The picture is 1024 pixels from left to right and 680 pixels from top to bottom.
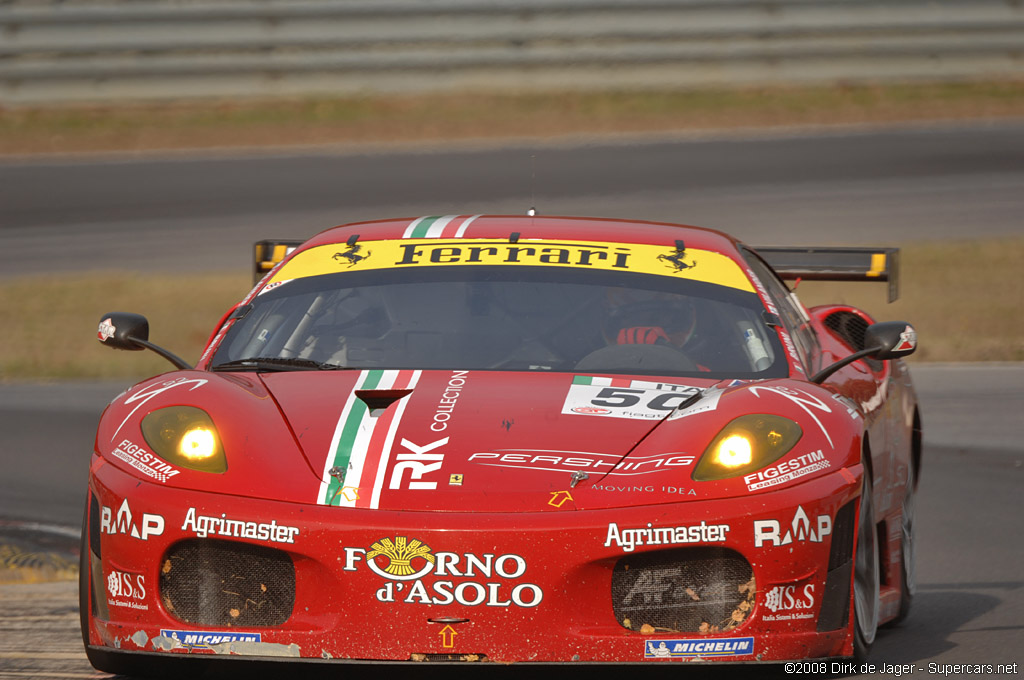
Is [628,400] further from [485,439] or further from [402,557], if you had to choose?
[402,557]

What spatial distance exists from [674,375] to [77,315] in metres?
9.56

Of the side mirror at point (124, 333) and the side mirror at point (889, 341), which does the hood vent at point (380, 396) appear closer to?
the side mirror at point (124, 333)

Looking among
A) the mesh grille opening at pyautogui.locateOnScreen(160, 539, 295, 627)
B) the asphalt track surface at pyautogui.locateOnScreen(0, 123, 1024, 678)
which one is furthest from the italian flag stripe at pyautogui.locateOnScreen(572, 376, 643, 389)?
the asphalt track surface at pyautogui.locateOnScreen(0, 123, 1024, 678)

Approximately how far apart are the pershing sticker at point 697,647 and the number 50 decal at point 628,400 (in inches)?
22.9

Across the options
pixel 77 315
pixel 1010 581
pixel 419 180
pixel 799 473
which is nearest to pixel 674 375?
pixel 799 473

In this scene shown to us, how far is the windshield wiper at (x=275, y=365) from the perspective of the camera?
4523mm

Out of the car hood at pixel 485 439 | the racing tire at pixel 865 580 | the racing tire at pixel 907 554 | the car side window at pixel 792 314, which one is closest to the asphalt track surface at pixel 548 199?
the racing tire at pixel 907 554

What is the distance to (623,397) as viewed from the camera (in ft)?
13.8

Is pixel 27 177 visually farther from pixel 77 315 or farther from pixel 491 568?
pixel 491 568

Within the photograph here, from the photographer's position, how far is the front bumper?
11.9 feet

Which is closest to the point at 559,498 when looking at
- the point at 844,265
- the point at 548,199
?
the point at 844,265

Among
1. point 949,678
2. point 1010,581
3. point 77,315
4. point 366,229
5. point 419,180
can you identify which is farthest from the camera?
point 419,180

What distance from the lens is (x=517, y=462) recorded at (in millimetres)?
3855

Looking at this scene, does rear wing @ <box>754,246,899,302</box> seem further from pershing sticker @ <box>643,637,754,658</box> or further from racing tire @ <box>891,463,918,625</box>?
pershing sticker @ <box>643,637,754,658</box>
